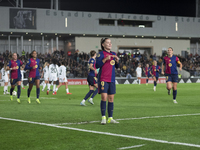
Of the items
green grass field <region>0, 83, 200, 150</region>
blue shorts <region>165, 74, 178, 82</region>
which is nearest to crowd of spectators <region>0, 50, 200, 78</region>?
blue shorts <region>165, 74, 178, 82</region>

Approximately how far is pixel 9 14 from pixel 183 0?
37.1 metres

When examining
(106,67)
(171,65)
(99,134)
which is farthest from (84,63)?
(99,134)

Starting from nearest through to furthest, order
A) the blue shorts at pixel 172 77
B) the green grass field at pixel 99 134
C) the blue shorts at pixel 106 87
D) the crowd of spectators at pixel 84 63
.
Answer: the green grass field at pixel 99 134 → the blue shorts at pixel 106 87 → the blue shorts at pixel 172 77 → the crowd of spectators at pixel 84 63

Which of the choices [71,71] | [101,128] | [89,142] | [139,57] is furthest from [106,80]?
[139,57]

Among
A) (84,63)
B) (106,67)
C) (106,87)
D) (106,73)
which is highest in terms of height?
(84,63)

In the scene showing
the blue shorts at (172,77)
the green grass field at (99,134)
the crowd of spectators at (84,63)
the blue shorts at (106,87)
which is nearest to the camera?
the green grass field at (99,134)

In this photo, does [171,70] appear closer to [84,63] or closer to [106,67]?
[106,67]

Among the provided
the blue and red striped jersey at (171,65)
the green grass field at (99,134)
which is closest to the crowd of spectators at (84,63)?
the blue and red striped jersey at (171,65)

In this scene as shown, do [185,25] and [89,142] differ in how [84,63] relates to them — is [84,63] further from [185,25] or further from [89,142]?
[89,142]

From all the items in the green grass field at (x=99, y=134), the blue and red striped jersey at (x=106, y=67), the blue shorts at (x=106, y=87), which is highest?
the blue and red striped jersey at (x=106, y=67)

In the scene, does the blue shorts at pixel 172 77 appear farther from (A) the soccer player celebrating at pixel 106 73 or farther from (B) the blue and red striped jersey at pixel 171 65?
(A) the soccer player celebrating at pixel 106 73

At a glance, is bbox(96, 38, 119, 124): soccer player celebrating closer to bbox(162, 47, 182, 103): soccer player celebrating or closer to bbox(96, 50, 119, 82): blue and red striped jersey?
bbox(96, 50, 119, 82): blue and red striped jersey

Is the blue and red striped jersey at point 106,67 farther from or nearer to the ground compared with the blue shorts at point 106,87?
farther from the ground

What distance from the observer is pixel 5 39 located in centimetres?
6309
